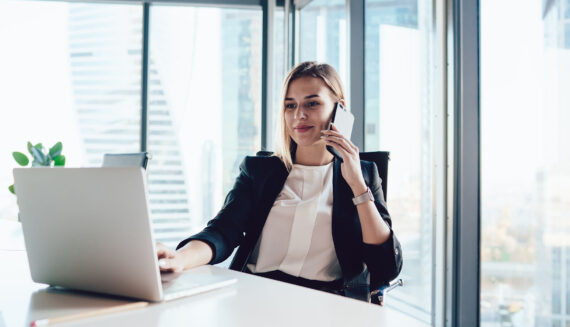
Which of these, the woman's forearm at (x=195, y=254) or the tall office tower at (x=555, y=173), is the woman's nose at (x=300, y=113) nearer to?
the woman's forearm at (x=195, y=254)

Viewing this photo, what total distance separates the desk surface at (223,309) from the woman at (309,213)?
36 centimetres

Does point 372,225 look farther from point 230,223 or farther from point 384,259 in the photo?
point 230,223

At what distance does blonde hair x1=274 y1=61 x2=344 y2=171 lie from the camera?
1.63 meters

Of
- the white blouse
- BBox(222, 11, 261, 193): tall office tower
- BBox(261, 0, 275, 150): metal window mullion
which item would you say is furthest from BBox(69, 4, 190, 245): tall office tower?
the white blouse

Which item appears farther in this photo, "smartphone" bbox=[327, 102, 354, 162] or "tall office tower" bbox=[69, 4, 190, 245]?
"tall office tower" bbox=[69, 4, 190, 245]

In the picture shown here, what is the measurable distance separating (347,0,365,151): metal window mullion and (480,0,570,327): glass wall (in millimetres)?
959

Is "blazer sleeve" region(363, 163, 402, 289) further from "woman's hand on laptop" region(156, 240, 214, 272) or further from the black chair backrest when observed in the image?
"woman's hand on laptop" region(156, 240, 214, 272)

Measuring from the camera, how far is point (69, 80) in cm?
442

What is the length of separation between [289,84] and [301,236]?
1.86 ft

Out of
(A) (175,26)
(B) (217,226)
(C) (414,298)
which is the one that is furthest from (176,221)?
(B) (217,226)

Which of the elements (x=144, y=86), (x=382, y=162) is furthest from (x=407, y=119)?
(x=144, y=86)

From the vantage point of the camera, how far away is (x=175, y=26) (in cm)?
432

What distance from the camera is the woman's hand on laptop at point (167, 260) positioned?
100cm

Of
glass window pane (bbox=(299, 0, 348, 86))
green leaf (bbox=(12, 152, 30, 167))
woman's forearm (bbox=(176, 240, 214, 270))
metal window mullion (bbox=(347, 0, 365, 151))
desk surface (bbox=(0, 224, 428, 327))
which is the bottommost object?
desk surface (bbox=(0, 224, 428, 327))
